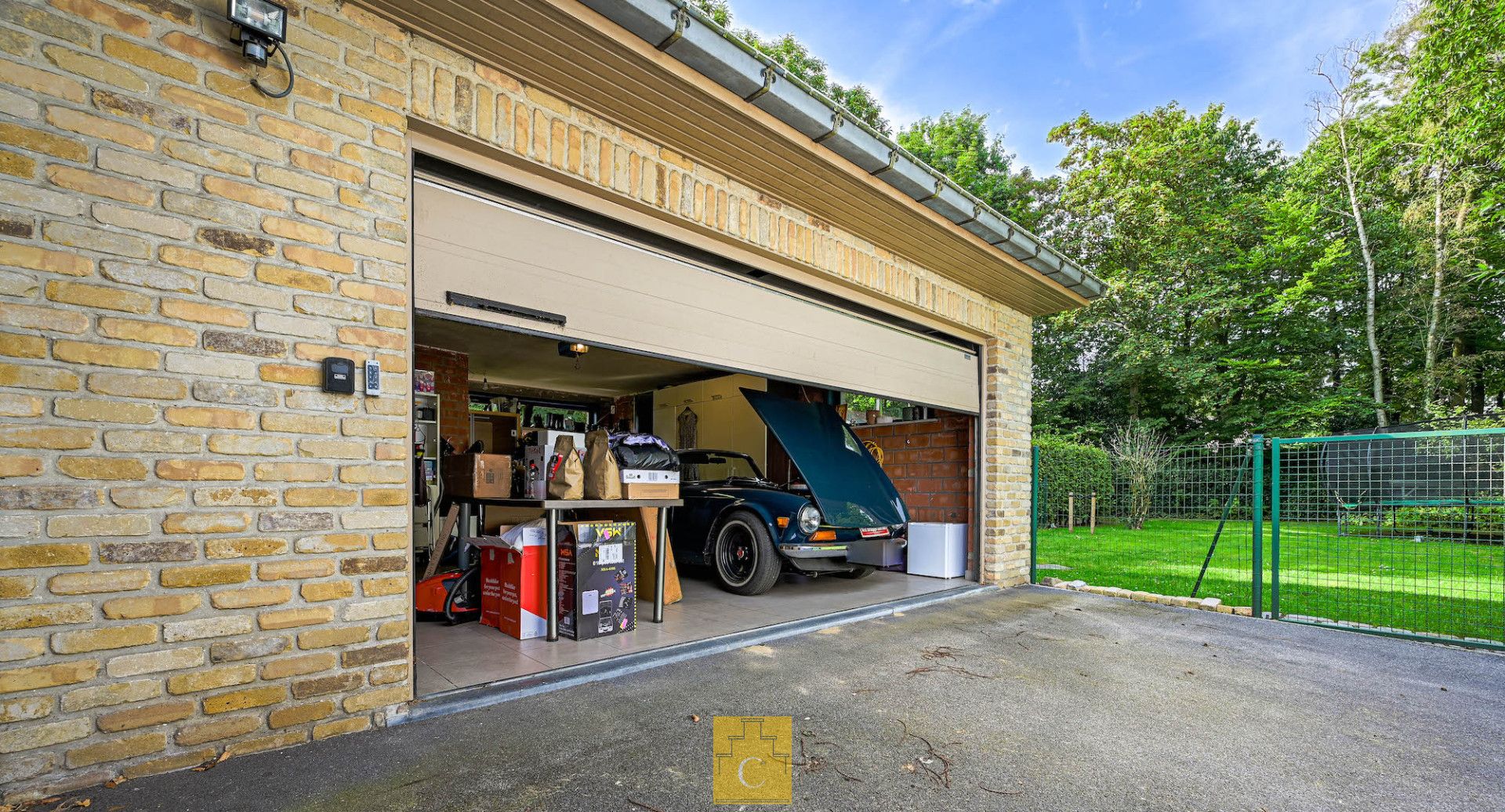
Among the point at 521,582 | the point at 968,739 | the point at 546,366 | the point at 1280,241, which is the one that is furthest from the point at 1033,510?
the point at 1280,241

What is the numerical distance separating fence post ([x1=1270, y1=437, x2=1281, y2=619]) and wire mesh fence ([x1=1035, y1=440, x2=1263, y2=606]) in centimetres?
15

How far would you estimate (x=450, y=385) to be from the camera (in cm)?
819

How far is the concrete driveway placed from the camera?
82.4 inches

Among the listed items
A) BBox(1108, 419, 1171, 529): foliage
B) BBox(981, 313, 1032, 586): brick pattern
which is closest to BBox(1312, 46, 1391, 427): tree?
BBox(1108, 419, 1171, 529): foliage

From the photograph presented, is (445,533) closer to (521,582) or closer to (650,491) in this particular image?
(521,582)

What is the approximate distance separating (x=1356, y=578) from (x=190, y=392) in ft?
28.8

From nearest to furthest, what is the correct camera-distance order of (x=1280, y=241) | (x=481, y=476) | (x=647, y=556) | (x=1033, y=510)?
1. (x=481, y=476)
2. (x=647, y=556)
3. (x=1033, y=510)
4. (x=1280, y=241)

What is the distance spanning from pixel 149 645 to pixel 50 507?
0.51m

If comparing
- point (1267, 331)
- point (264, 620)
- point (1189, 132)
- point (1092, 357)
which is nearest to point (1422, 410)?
point (1267, 331)

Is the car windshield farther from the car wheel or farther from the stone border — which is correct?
the stone border

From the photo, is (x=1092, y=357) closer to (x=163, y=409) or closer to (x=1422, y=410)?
(x=1422, y=410)

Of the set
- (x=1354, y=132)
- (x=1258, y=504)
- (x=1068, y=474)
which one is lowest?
(x=1068, y=474)

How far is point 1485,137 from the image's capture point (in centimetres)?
1291

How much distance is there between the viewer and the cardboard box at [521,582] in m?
3.88
